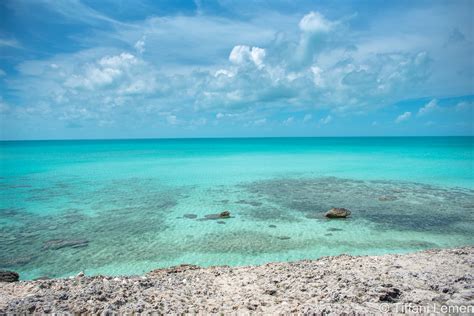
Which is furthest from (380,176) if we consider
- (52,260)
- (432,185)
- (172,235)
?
(52,260)

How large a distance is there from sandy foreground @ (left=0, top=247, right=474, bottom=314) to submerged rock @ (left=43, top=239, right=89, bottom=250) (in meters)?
5.48

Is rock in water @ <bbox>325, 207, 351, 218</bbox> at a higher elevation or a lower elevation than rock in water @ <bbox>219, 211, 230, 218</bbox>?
higher

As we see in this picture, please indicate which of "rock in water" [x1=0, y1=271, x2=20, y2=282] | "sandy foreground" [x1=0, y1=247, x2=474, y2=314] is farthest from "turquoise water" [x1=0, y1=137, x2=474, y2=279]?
"sandy foreground" [x1=0, y1=247, x2=474, y2=314]

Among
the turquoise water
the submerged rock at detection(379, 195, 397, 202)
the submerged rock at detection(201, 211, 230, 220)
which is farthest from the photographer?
the submerged rock at detection(379, 195, 397, 202)

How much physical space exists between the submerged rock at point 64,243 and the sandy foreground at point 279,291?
548 centimetres

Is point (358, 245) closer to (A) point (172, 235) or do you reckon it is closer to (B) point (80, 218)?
(A) point (172, 235)

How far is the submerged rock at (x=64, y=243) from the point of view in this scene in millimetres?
13258

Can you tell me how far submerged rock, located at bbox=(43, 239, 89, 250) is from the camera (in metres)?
13.3

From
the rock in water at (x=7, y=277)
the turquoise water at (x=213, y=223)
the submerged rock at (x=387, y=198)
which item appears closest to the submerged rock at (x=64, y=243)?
the turquoise water at (x=213, y=223)

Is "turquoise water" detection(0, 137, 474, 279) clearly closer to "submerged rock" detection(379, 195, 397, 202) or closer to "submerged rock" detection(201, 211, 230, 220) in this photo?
"submerged rock" detection(379, 195, 397, 202)

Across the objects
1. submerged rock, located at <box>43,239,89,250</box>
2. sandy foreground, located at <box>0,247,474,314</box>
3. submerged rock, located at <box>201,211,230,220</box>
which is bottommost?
submerged rock, located at <box>43,239,89,250</box>

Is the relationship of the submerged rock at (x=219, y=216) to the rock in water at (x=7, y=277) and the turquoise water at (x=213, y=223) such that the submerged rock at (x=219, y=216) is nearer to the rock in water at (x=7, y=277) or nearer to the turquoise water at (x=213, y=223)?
the turquoise water at (x=213, y=223)

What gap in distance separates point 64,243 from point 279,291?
37.5ft

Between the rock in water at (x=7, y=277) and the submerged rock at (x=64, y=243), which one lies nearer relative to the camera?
the rock in water at (x=7, y=277)
